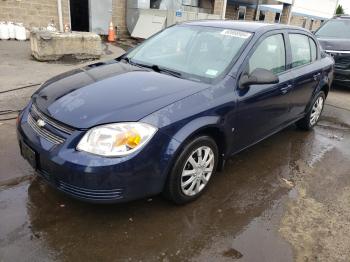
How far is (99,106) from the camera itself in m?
2.80

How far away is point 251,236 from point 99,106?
1674mm

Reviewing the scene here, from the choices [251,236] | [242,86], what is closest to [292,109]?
[242,86]

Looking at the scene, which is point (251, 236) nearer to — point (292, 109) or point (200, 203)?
point (200, 203)

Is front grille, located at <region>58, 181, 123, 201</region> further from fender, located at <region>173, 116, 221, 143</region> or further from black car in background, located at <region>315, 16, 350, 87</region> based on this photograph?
black car in background, located at <region>315, 16, 350, 87</region>

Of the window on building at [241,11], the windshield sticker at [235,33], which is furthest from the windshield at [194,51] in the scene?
the window on building at [241,11]

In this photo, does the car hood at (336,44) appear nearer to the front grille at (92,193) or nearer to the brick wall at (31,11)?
the front grille at (92,193)

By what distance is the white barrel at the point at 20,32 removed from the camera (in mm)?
10820

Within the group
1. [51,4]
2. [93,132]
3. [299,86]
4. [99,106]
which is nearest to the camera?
[93,132]

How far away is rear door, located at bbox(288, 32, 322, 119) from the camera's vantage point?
4438 mm

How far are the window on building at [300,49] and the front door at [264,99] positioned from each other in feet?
0.93

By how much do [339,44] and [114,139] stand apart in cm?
804

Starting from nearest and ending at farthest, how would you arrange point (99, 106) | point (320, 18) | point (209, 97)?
1. point (99, 106)
2. point (209, 97)
3. point (320, 18)

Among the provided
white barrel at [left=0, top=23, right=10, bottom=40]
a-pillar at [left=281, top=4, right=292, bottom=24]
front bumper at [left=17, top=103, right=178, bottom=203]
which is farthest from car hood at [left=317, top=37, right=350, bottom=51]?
a-pillar at [left=281, top=4, right=292, bottom=24]

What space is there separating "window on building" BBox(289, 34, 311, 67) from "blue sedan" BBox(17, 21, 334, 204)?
4cm
